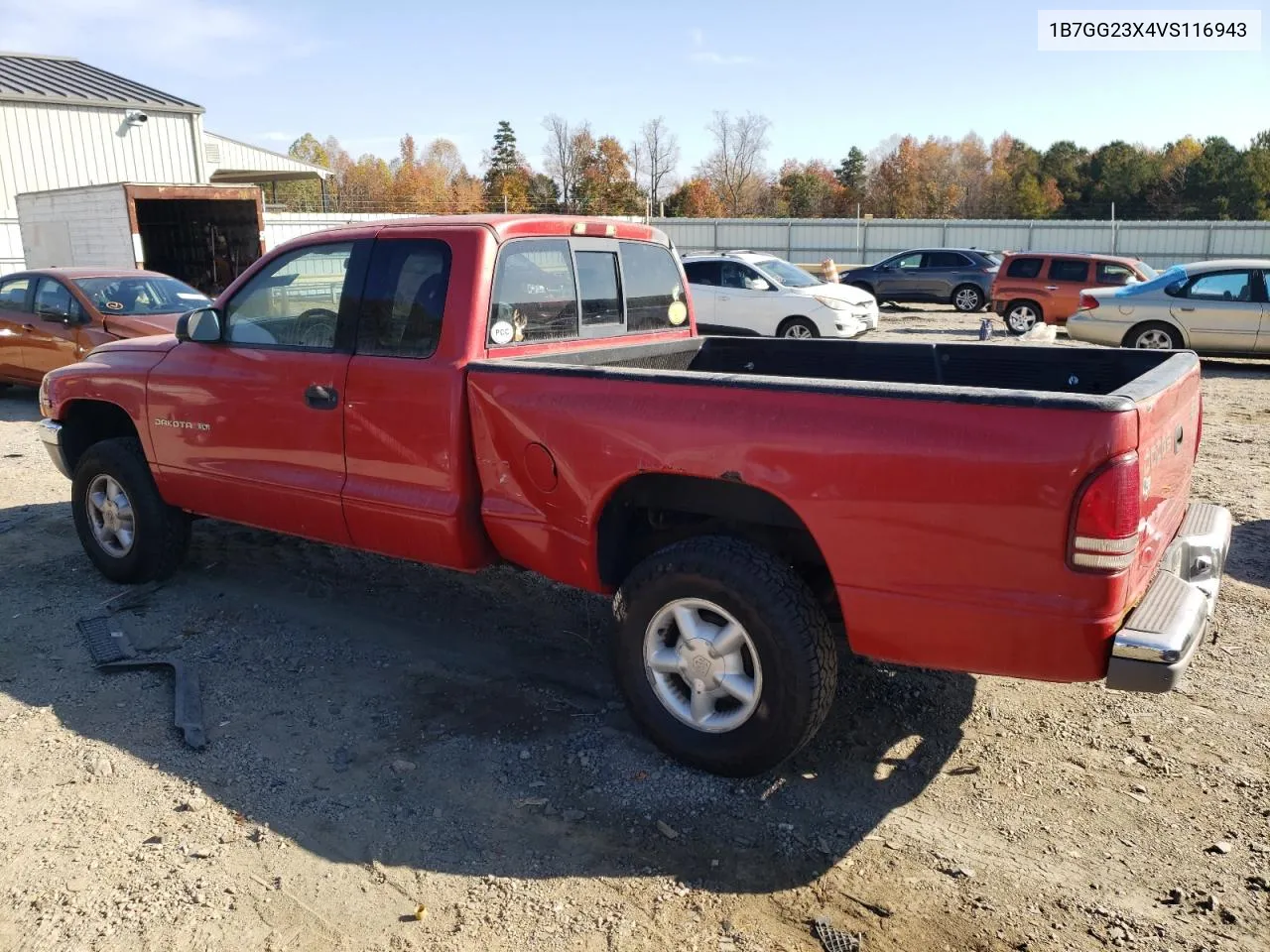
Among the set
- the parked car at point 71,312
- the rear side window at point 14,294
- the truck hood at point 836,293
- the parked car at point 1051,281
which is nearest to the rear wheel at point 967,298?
the parked car at point 1051,281

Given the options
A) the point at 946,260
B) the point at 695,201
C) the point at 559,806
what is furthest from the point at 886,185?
the point at 559,806

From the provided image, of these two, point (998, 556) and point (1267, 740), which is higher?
point (998, 556)

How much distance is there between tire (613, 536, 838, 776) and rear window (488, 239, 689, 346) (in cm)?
140

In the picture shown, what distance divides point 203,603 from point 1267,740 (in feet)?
16.8

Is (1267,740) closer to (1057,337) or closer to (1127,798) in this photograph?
(1127,798)

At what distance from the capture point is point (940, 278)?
23906 millimetres

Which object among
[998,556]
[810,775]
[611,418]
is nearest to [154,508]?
[611,418]

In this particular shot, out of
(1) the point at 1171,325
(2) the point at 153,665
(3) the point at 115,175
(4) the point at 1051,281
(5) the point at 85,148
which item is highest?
(5) the point at 85,148

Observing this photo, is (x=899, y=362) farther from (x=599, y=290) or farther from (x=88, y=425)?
(x=88, y=425)

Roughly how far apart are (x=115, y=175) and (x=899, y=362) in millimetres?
28749

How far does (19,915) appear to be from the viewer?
9.75ft

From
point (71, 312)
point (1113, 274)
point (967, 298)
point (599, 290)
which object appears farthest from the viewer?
point (967, 298)

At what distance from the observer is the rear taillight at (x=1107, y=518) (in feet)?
8.92

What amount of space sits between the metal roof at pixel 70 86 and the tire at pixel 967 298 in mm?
21763
